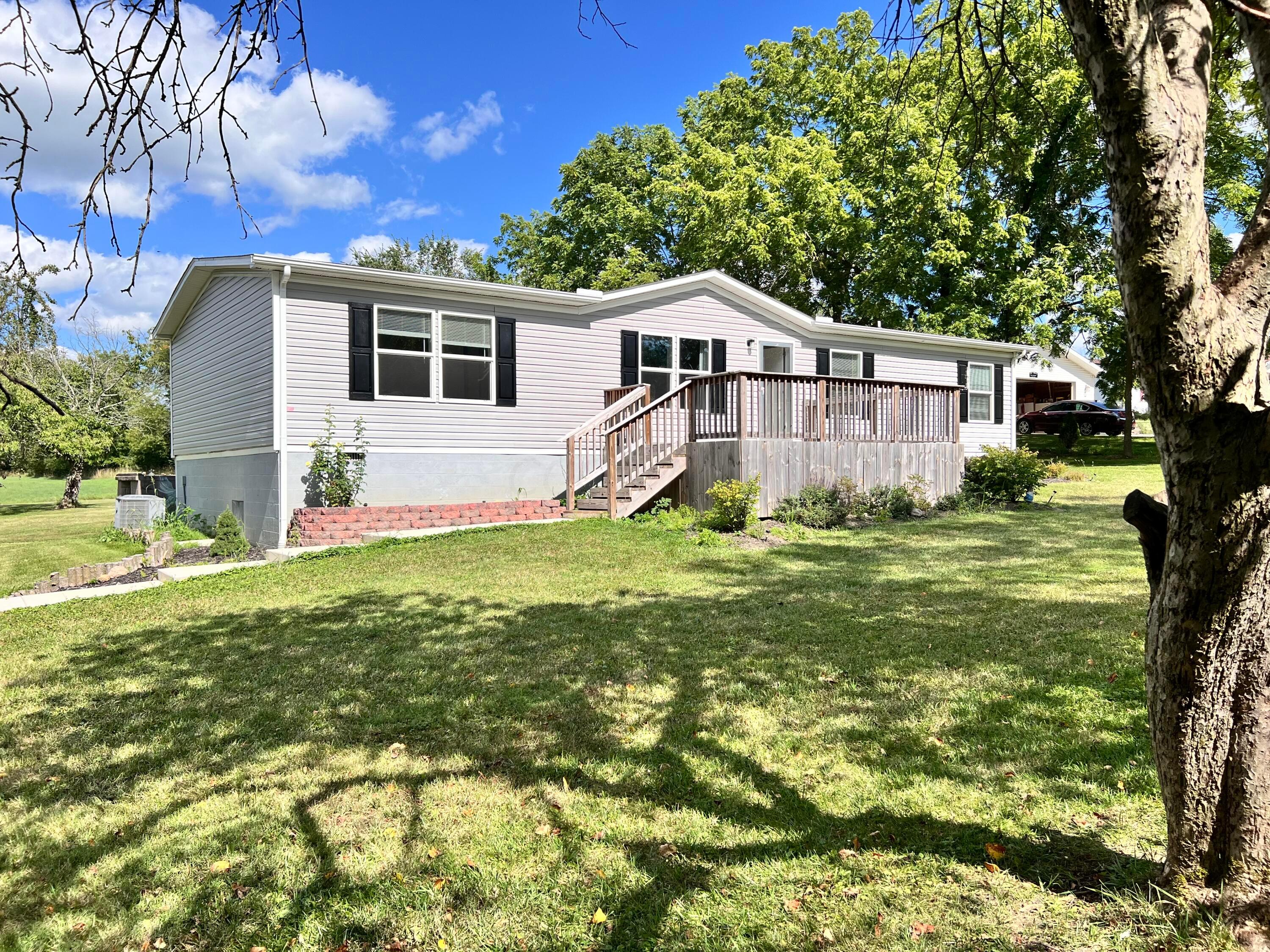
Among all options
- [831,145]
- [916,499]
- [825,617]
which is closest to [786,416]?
[916,499]

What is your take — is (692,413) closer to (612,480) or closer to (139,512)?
(612,480)

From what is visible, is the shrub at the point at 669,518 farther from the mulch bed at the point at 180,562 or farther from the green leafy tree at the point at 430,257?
the green leafy tree at the point at 430,257

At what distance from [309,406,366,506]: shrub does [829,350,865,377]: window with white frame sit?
992 centimetres

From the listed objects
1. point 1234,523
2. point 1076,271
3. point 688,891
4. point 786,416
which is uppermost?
point 1076,271

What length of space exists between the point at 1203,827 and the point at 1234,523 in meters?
0.85

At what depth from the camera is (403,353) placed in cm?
1168

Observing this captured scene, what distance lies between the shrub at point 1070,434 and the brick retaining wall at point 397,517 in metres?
20.7

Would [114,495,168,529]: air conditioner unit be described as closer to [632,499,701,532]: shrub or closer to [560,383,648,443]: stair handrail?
[560,383,648,443]: stair handrail

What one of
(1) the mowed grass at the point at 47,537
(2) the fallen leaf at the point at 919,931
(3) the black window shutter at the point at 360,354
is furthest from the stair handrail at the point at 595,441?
(2) the fallen leaf at the point at 919,931

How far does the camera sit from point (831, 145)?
934 inches

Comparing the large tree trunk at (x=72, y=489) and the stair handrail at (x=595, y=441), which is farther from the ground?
the stair handrail at (x=595, y=441)

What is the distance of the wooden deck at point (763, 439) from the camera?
1103 centimetres

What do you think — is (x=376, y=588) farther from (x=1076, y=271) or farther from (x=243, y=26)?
(x=1076, y=271)

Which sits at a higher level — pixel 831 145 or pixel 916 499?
pixel 831 145
